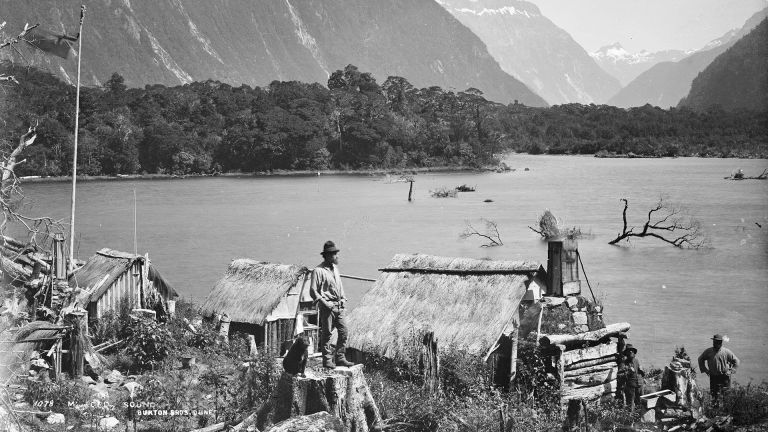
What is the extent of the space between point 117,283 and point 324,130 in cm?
7415

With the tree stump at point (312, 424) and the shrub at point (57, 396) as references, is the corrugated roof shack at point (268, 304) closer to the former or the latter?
the shrub at point (57, 396)

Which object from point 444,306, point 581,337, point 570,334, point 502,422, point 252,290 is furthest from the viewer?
point 252,290

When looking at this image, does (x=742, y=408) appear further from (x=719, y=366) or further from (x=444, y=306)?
(x=444, y=306)

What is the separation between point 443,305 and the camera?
1423cm

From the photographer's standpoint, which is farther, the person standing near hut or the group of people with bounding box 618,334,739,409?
the group of people with bounding box 618,334,739,409

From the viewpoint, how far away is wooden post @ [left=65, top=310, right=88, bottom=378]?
11961mm

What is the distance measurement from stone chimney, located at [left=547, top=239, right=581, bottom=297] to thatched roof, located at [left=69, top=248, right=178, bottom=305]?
7.53 metres

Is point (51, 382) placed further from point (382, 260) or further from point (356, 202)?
point (356, 202)

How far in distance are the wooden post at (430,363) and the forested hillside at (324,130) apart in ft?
176

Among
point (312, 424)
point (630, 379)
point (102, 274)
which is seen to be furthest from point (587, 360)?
point (102, 274)

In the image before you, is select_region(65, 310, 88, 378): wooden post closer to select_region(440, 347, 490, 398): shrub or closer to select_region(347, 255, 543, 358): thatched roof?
select_region(347, 255, 543, 358): thatched roof

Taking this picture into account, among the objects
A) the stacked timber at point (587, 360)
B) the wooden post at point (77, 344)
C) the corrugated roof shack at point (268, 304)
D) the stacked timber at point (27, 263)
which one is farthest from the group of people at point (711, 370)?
the stacked timber at point (27, 263)

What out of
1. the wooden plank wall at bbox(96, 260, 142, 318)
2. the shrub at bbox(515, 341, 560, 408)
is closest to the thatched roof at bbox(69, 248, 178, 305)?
the wooden plank wall at bbox(96, 260, 142, 318)

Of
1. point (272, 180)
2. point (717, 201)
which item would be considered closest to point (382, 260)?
point (717, 201)
